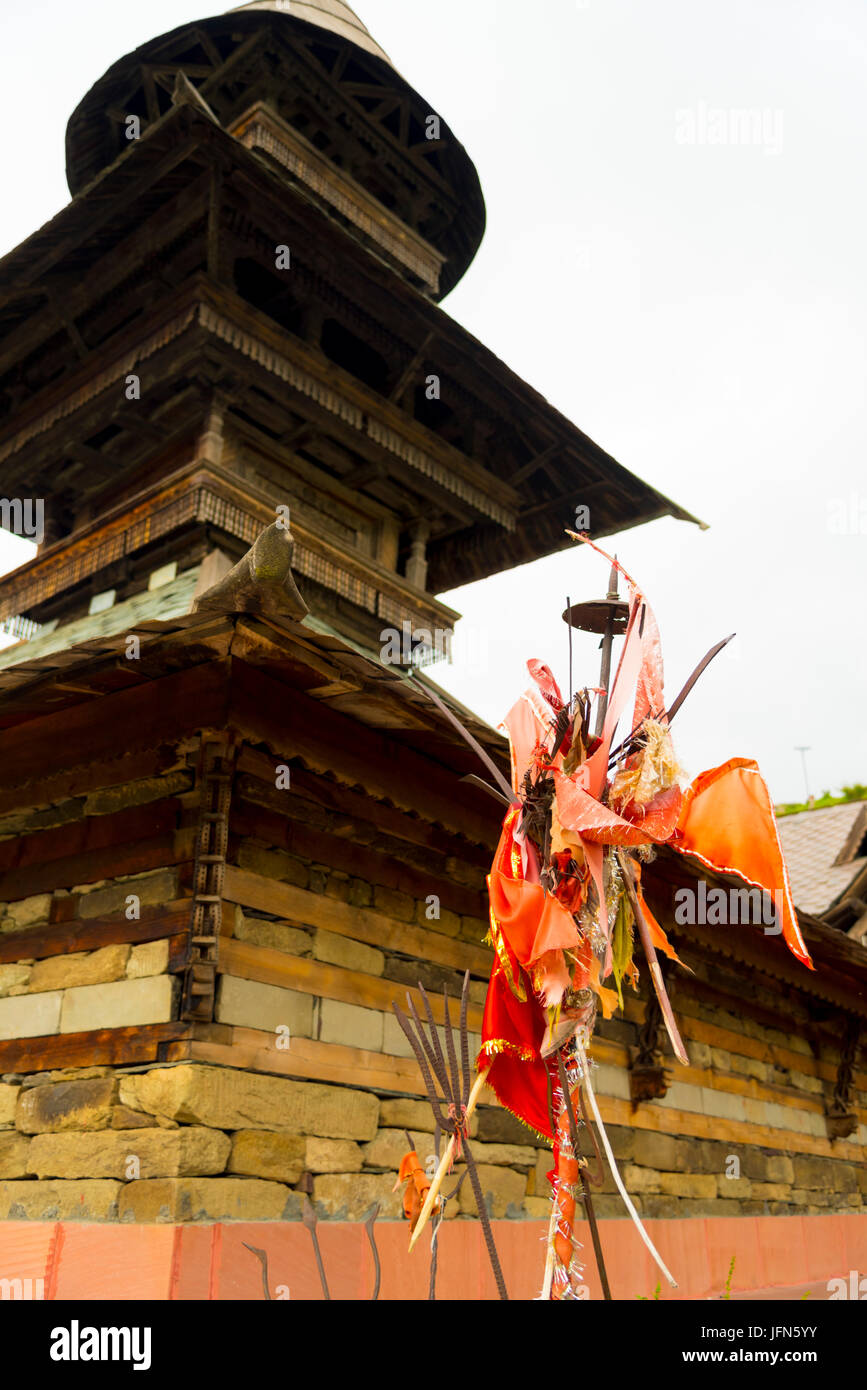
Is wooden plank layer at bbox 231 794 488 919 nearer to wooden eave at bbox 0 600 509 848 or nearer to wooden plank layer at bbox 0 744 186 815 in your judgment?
wooden eave at bbox 0 600 509 848

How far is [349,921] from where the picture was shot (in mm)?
4887

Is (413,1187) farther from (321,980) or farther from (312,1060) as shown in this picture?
(321,980)

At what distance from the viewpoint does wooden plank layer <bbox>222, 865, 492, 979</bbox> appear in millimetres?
4418

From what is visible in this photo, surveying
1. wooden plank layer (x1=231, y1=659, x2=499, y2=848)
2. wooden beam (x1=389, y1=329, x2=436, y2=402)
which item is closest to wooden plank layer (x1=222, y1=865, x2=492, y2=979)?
wooden plank layer (x1=231, y1=659, x2=499, y2=848)

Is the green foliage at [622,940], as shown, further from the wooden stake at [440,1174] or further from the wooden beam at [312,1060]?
the wooden beam at [312,1060]

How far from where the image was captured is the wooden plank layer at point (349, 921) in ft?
14.5

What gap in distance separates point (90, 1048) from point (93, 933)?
0.52 m

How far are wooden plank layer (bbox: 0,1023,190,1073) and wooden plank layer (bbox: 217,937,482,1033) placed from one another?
0.36 metres
